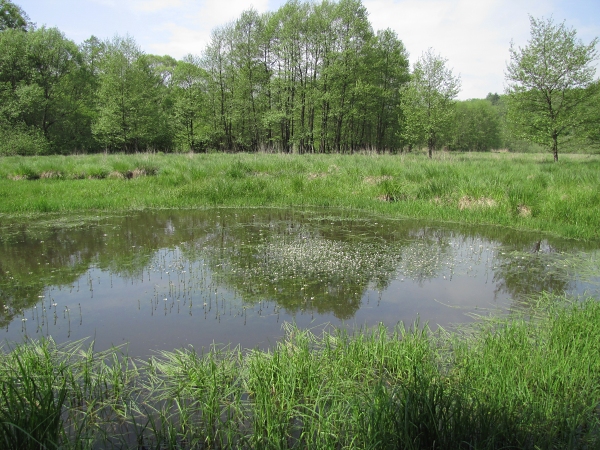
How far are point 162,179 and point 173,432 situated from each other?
13771 millimetres

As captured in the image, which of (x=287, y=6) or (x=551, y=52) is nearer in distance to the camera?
(x=551, y=52)

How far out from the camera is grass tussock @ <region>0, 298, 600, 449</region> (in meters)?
2.47

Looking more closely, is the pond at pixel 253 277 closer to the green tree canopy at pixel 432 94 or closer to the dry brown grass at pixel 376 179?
the dry brown grass at pixel 376 179

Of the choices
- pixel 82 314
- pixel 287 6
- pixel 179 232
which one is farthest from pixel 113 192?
pixel 287 6

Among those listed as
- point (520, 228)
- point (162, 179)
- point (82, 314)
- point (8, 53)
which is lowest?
point (82, 314)

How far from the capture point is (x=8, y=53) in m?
30.8

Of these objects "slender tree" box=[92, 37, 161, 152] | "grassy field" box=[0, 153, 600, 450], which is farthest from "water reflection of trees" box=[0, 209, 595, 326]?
"slender tree" box=[92, 37, 161, 152]

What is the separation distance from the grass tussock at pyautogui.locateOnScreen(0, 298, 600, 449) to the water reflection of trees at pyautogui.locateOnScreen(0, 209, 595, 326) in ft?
5.33

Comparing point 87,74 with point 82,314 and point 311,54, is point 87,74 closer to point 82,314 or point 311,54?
point 311,54

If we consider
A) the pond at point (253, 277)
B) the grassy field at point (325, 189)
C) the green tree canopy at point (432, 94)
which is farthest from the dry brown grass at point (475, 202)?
the green tree canopy at point (432, 94)

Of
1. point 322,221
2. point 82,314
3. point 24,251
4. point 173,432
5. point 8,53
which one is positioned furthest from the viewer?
point 8,53

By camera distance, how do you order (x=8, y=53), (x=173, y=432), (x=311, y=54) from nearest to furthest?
(x=173, y=432), (x=8, y=53), (x=311, y=54)

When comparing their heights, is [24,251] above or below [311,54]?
below

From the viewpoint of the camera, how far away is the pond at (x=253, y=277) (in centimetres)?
471
